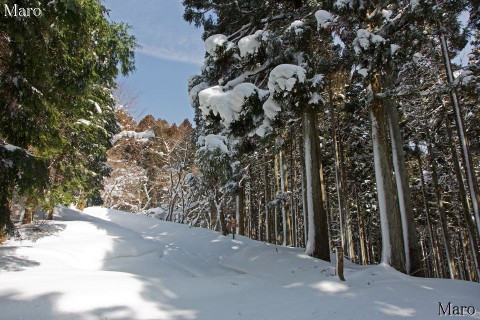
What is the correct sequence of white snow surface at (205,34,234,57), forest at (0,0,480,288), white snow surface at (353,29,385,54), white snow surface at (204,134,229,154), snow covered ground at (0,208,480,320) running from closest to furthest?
snow covered ground at (0,208,480,320) → forest at (0,0,480,288) → white snow surface at (353,29,385,54) → white snow surface at (205,34,234,57) → white snow surface at (204,134,229,154)

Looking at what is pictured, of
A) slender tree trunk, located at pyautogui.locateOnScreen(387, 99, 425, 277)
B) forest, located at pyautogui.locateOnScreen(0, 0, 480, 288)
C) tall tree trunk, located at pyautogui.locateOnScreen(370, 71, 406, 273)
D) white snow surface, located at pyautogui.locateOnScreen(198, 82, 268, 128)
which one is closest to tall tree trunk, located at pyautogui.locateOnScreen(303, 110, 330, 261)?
forest, located at pyautogui.locateOnScreen(0, 0, 480, 288)

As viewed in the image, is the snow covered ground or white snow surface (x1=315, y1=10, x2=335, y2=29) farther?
white snow surface (x1=315, y1=10, x2=335, y2=29)

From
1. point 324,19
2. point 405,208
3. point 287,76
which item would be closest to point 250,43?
point 287,76

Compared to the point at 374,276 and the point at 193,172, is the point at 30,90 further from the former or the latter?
the point at 193,172

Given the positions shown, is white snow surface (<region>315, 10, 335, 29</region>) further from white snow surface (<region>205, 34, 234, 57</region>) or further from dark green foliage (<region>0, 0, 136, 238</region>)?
dark green foliage (<region>0, 0, 136, 238</region>)

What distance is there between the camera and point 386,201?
8547 millimetres

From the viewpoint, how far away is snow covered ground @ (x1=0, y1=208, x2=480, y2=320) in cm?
533

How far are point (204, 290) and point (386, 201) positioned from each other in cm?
556

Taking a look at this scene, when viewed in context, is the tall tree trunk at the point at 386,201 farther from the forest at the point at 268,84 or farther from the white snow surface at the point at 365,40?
the white snow surface at the point at 365,40

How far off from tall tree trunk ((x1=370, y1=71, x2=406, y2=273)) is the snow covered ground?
619 millimetres

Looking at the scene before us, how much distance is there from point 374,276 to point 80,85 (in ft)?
28.0

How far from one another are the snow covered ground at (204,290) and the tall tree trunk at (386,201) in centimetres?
62

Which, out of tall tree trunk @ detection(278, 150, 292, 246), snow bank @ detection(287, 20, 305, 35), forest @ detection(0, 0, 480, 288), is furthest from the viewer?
tall tree trunk @ detection(278, 150, 292, 246)

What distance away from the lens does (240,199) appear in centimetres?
2128
